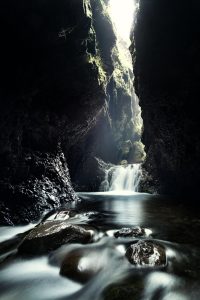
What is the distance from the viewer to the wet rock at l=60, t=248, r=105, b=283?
5.40 m

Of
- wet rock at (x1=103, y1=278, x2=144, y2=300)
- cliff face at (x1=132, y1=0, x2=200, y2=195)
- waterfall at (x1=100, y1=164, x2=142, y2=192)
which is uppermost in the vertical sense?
cliff face at (x1=132, y1=0, x2=200, y2=195)

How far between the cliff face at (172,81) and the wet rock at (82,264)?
11.8 meters

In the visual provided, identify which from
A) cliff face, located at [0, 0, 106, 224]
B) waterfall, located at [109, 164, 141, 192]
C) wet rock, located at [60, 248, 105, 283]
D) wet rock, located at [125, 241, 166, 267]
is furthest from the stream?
waterfall, located at [109, 164, 141, 192]

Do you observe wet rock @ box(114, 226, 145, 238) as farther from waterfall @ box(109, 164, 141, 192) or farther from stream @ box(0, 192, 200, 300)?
waterfall @ box(109, 164, 141, 192)

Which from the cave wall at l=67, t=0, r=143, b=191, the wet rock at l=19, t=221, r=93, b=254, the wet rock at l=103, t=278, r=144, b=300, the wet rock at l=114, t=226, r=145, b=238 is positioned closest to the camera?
the wet rock at l=103, t=278, r=144, b=300

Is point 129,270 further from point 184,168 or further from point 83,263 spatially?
point 184,168

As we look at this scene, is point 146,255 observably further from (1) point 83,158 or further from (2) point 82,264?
(1) point 83,158

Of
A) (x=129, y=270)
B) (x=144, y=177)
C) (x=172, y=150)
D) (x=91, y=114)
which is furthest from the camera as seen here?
(x=144, y=177)

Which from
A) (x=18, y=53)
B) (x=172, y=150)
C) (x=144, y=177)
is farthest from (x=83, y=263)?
(x=144, y=177)

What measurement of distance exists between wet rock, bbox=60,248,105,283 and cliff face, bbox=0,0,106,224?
194 inches

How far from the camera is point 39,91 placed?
1391 centimetres

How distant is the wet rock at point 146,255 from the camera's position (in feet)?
18.7

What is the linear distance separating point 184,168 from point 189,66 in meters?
6.99

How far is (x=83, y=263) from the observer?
580 cm
